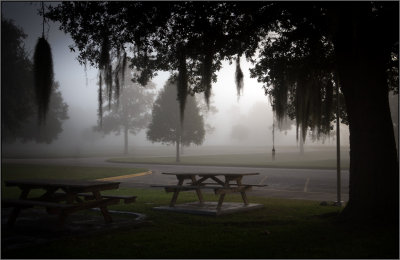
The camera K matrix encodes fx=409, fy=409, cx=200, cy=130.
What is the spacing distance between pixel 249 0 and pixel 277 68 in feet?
9.95

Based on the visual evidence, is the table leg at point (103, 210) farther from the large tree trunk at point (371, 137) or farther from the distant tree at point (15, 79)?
the distant tree at point (15, 79)

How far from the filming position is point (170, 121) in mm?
47469

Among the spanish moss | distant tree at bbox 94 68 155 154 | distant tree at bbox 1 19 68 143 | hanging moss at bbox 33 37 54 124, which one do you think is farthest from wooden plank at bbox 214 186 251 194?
distant tree at bbox 94 68 155 154

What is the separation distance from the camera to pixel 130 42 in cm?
959

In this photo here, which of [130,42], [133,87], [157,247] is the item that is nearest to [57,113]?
[133,87]

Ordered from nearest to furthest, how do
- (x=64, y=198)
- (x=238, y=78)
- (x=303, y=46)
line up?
1. (x=64, y=198)
2. (x=238, y=78)
3. (x=303, y=46)

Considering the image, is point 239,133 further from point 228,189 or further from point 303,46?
point 228,189

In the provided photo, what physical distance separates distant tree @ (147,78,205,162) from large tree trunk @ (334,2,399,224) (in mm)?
38343

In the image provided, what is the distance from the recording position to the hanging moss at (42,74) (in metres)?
7.27

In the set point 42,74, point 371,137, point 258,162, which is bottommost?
point 258,162

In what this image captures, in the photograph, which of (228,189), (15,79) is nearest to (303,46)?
(228,189)

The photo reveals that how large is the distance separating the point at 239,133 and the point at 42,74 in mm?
133982

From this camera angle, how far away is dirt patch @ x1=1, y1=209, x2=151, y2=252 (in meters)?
6.28

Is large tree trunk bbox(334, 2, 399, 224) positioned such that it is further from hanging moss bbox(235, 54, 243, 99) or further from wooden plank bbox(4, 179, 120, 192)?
wooden plank bbox(4, 179, 120, 192)
